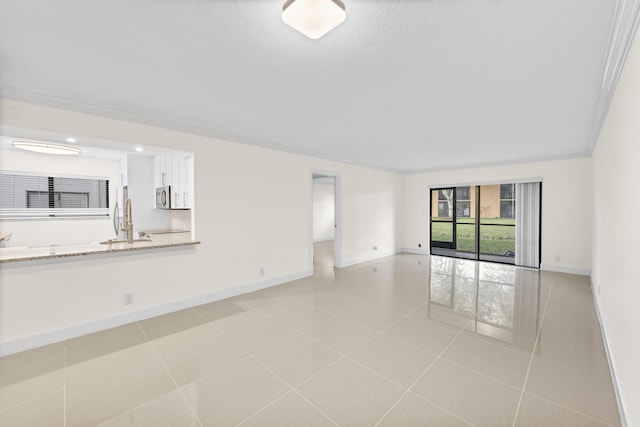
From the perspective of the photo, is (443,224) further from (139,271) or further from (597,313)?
(139,271)

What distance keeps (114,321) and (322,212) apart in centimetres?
799

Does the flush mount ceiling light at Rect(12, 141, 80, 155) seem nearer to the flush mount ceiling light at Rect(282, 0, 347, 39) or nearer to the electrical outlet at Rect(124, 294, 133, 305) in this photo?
the electrical outlet at Rect(124, 294, 133, 305)

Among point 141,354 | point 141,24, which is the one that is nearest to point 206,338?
point 141,354

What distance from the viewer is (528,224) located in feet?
19.0

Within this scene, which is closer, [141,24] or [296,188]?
[141,24]

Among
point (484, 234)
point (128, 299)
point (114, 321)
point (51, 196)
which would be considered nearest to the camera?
point (114, 321)

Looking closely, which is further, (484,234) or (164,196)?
(484,234)

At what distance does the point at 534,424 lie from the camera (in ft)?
5.37

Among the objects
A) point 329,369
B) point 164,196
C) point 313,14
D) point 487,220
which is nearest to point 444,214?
point 487,220

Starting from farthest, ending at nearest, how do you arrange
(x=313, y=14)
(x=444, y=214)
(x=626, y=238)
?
(x=444, y=214)
(x=626, y=238)
(x=313, y=14)

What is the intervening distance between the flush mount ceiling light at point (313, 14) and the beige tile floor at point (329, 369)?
236 centimetres

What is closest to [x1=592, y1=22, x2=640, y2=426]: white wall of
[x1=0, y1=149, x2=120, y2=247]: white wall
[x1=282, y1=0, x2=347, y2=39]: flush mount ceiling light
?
[x1=282, y1=0, x2=347, y2=39]: flush mount ceiling light

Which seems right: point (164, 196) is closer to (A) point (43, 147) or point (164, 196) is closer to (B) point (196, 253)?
(B) point (196, 253)

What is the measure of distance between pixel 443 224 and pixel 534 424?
6.50 meters
